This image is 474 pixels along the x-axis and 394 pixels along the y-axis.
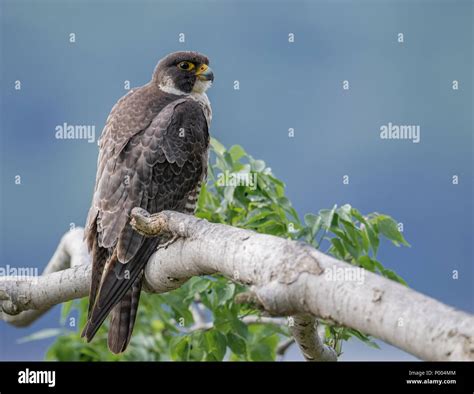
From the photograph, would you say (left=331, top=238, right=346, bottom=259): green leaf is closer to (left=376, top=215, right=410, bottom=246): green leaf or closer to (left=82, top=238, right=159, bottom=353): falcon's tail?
(left=376, top=215, right=410, bottom=246): green leaf

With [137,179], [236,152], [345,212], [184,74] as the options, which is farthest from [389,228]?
[184,74]

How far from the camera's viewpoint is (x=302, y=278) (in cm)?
268

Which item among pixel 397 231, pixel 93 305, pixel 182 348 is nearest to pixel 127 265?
pixel 93 305

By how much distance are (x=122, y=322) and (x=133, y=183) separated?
3.04 ft

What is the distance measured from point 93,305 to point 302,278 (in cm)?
210

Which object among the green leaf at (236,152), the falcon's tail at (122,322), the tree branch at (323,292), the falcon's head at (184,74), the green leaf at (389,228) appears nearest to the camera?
the tree branch at (323,292)

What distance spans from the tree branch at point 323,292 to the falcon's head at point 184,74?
225 centimetres

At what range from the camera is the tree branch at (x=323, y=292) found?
2.32m

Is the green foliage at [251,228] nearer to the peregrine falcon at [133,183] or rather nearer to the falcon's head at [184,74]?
the peregrine falcon at [133,183]

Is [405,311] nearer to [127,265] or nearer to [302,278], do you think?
[302,278]

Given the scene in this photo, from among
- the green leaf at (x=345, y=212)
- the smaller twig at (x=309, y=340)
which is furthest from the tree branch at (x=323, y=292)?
the green leaf at (x=345, y=212)

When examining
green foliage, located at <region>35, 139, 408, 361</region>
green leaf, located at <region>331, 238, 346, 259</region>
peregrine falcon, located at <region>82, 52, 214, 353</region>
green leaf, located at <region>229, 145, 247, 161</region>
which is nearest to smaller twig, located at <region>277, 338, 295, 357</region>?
green foliage, located at <region>35, 139, 408, 361</region>

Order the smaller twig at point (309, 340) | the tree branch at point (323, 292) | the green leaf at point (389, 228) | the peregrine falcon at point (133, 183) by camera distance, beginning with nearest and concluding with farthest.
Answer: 1. the tree branch at point (323, 292)
2. the smaller twig at point (309, 340)
3. the green leaf at point (389, 228)
4. the peregrine falcon at point (133, 183)

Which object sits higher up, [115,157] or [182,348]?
[115,157]
